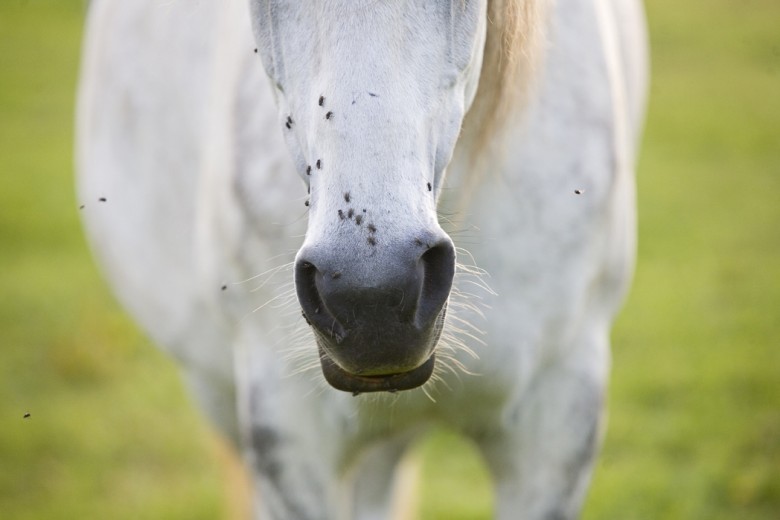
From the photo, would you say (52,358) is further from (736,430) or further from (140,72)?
(736,430)

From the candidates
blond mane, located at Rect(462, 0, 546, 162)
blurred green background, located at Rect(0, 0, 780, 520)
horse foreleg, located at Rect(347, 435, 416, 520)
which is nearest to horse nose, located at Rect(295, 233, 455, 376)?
blond mane, located at Rect(462, 0, 546, 162)

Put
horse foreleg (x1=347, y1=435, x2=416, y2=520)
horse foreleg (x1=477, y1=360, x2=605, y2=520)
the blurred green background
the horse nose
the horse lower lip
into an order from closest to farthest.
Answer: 1. the horse nose
2. the horse lower lip
3. horse foreleg (x1=477, y1=360, x2=605, y2=520)
4. horse foreleg (x1=347, y1=435, x2=416, y2=520)
5. the blurred green background

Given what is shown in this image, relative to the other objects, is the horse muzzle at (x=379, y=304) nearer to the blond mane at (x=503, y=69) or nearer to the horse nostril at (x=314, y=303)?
the horse nostril at (x=314, y=303)

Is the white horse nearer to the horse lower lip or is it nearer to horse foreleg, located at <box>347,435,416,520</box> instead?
the horse lower lip

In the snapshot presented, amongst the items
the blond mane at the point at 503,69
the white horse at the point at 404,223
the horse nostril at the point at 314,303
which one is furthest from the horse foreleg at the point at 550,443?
the horse nostril at the point at 314,303

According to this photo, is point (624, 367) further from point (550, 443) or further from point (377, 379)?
point (377, 379)

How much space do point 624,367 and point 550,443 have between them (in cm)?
234

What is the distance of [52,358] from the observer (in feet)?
13.7

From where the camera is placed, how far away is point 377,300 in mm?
1129

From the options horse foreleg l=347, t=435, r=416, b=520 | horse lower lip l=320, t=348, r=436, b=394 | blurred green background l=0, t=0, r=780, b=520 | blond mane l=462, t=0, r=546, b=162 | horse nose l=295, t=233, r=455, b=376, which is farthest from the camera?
blurred green background l=0, t=0, r=780, b=520

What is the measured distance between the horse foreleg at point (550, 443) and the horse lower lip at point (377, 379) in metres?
0.48

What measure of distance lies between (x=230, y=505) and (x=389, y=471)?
1.95ft

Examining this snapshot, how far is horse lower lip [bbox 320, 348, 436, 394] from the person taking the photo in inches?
49.1

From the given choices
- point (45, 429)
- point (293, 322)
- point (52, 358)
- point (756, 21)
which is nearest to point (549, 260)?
point (293, 322)
